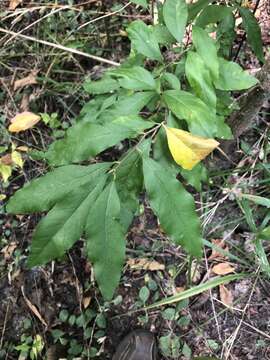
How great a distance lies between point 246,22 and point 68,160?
0.72 meters

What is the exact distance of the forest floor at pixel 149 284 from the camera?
171 centimetres

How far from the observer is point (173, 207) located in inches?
38.9

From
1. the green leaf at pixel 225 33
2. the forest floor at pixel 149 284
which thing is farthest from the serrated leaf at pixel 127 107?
the forest floor at pixel 149 284

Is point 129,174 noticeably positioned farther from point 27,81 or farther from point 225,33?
point 27,81

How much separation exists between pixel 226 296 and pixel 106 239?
3.05 ft

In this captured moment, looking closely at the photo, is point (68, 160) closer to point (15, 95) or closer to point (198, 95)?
point (198, 95)

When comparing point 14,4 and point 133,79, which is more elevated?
point 14,4

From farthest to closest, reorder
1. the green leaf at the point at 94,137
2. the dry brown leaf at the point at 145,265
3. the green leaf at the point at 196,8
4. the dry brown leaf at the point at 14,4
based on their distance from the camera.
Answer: the dry brown leaf at the point at 14,4
the dry brown leaf at the point at 145,265
the green leaf at the point at 196,8
the green leaf at the point at 94,137

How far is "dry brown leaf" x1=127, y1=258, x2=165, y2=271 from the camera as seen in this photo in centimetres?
181

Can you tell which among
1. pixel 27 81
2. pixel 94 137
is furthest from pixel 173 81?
pixel 27 81

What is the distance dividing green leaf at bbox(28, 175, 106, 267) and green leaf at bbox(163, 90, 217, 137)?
270 millimetres

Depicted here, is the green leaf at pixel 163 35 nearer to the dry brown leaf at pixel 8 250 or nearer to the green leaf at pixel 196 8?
the green leaf at pixel 196 8

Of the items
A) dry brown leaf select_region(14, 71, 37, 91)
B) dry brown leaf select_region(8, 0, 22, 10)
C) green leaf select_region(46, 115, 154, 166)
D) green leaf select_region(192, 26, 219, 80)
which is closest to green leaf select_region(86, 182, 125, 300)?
green leaf select_region(46, 115, 154, 166)

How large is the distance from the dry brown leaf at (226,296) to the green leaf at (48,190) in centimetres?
98
